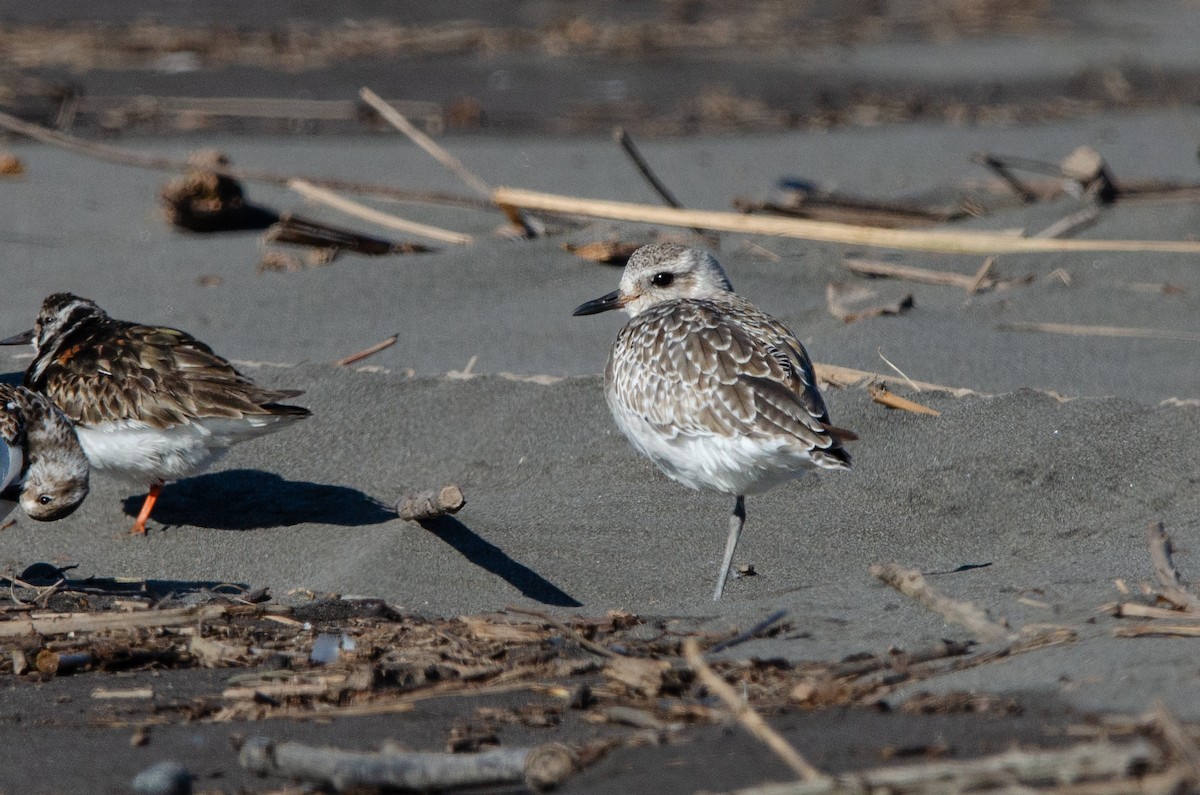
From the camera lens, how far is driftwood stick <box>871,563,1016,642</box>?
3.52 meters

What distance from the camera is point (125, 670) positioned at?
3.88 metres

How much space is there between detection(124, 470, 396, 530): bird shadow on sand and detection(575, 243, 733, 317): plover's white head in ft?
3.69

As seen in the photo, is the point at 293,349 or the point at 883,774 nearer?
the point at 883,774

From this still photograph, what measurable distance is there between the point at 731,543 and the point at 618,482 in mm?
923

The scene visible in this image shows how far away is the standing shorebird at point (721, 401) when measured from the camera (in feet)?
14.4

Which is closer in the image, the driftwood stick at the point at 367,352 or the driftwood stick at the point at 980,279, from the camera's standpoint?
the driftwood stick at the point at 367,352

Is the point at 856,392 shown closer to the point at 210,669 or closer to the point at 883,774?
the point at 210,669

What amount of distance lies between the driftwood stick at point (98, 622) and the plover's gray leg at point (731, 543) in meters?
1.52

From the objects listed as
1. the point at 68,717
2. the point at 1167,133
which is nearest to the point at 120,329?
the point at 68,717

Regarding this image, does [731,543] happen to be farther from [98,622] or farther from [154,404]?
[154,404]

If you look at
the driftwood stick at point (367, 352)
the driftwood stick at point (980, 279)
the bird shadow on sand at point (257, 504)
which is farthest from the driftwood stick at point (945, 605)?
the driftwood stick at point (980, 279)

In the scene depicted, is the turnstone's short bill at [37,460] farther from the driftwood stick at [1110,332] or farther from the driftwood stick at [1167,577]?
the driftwood stick at [1110,332]

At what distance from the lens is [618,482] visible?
542 centimetres

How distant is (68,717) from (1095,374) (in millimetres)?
4415
